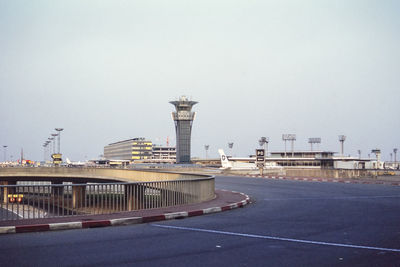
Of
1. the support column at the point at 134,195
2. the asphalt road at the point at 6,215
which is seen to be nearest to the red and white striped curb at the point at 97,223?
the asphalt road at the point at 6,215

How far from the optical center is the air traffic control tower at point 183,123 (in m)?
123

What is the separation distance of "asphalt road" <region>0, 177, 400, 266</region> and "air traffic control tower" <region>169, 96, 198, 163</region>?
10941 cm

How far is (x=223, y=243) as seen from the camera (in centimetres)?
916

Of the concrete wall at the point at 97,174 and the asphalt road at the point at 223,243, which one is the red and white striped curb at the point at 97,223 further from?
the concrete wall at the point at 97,174

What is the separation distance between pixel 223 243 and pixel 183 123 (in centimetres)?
11535

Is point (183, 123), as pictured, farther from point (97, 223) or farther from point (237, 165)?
point (97, 223)

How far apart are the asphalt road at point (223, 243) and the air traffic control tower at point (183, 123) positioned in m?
109

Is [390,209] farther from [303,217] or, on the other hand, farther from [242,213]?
[242,213]

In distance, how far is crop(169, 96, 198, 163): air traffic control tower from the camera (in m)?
123

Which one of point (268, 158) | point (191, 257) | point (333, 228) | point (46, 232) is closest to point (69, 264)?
point (191, 257)

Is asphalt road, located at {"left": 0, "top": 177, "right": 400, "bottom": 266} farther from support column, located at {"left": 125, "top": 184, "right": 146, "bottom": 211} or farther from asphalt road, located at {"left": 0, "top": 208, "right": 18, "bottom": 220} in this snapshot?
support column, located at {"left": 125, "top": 184, "right": 146, "bottom": 211}

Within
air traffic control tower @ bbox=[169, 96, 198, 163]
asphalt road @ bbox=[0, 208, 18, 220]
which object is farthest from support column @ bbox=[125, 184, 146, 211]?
air traffic control tower @ bbox=[169, 96, 198, 163]

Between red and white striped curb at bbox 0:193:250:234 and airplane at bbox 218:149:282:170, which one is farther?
airplane at bbox 218:149:282:170

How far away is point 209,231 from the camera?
1093cm
